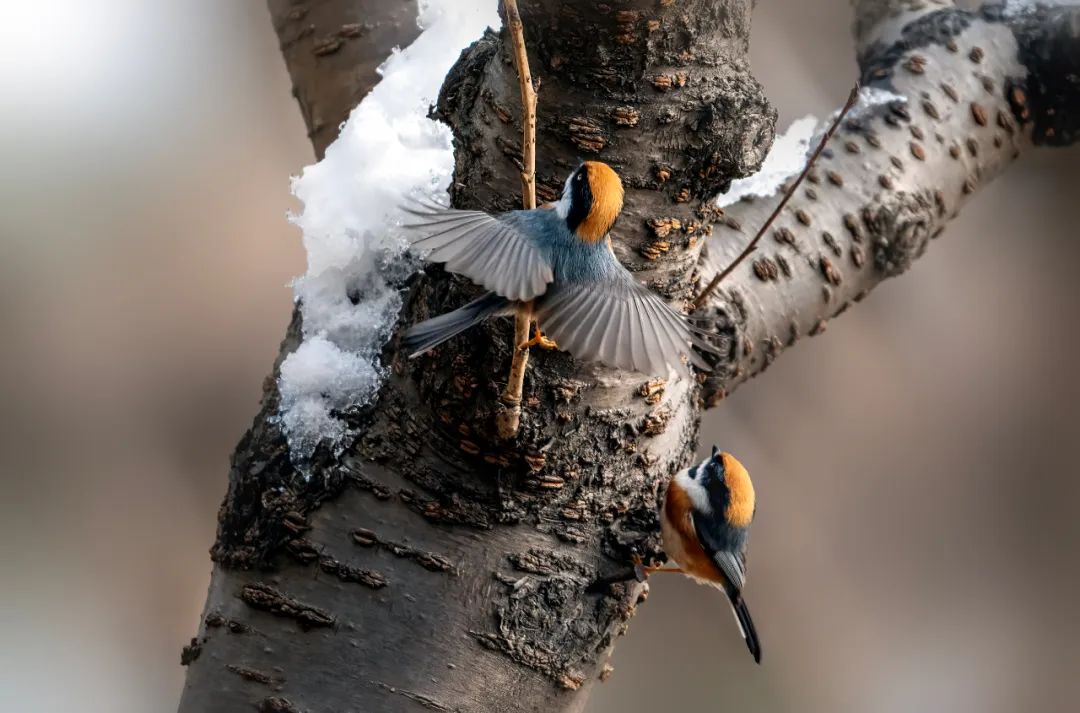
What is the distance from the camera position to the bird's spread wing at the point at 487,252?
0.49 m

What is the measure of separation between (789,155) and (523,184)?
49 centimetres

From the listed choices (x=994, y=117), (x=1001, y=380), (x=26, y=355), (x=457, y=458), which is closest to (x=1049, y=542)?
(x=1001, y=380)

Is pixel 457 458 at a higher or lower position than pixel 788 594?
higher

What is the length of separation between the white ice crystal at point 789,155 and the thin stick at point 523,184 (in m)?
0.38

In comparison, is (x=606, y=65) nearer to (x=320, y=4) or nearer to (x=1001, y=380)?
(x=320, y=4)

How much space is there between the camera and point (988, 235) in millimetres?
1714

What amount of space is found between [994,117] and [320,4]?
27.9 inches

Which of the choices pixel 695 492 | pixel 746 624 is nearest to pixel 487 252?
pixel 695 492

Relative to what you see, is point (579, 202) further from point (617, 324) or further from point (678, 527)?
point (678, 527)

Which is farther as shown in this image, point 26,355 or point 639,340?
point 26,355

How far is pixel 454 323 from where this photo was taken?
0.54m

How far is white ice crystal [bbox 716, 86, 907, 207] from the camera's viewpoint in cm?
84

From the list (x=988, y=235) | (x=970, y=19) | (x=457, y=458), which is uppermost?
(x=970, y=19)

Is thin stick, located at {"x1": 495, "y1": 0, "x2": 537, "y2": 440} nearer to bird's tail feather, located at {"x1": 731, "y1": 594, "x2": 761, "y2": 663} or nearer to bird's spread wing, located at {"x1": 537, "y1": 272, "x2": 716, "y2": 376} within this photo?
bird's spread wing, located at {"x1": 537, "y1": 272, "x2": 716, "y2": 376}
